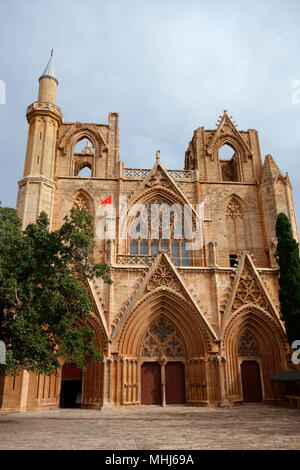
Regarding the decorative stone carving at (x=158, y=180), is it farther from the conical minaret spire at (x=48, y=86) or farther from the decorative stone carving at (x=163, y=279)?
the conical minaret spire at (x=48, y=86)

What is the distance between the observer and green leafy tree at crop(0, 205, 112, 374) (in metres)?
12.9

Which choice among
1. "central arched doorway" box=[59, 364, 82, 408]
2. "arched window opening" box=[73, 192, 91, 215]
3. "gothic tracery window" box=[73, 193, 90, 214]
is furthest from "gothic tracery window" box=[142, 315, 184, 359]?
"gothic tracery window" box=[73, 193, 90, 214]

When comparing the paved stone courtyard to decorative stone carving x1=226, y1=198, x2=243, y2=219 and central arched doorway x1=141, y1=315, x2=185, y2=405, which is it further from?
decorative stone carving x1=226, y1=198, x2=243, y2=219

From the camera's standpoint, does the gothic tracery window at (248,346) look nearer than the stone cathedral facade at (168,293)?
No

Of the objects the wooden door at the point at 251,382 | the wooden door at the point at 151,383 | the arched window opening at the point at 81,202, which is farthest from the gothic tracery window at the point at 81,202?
the wooden door at the point at 251,382

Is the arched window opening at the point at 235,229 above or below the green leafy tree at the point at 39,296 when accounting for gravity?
above

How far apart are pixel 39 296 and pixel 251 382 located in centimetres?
1292

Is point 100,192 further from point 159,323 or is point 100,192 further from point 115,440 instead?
point 115,440

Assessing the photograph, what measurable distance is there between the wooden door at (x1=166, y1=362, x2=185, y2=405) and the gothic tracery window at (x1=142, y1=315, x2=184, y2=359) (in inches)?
22.6

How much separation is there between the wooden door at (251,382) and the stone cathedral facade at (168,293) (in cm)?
5

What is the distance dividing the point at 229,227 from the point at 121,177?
8301 millimetres

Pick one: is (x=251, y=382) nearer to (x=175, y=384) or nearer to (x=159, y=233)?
(x=175, y=384)

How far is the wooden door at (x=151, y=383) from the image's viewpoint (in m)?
19.8

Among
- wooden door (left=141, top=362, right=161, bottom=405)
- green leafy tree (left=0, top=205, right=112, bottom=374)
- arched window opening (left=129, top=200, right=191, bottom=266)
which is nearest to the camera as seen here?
green leafy tree (left=0, top=205, right=112, bottom=374)
